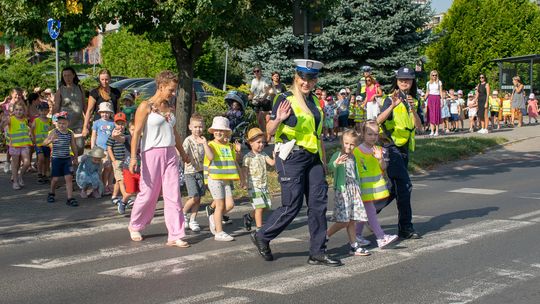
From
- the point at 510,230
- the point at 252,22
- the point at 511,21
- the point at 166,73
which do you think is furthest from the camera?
the point at 511,21

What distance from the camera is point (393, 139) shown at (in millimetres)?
9148

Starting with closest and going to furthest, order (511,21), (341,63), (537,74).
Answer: (341,63) → (537,74) → (511,21)

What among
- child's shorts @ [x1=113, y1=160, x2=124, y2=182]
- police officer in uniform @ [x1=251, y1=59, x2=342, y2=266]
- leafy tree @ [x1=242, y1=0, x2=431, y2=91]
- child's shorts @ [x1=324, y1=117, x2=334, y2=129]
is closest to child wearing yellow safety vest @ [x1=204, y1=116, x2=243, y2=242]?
police officer in uniform @ [x1=251, y1=59, x2=342, y2=266]

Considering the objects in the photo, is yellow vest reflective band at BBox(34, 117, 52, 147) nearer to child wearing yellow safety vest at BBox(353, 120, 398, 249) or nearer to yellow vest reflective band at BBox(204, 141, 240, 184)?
yellow vest reflective band at BBox(204, 141, 240, 184)

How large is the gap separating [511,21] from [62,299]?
38.7 metres

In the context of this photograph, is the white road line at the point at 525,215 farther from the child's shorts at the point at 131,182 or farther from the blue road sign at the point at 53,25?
the blue road sign at the point at 53,25

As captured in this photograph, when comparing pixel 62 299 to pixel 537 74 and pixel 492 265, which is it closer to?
pixel 492 265

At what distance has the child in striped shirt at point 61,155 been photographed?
12.0 meters

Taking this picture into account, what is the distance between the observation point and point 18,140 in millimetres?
13641

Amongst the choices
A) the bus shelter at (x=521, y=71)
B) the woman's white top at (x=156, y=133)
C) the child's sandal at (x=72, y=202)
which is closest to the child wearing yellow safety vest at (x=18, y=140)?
the child's sandal at (x=72, y=202)

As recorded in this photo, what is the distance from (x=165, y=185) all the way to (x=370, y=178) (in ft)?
7.20

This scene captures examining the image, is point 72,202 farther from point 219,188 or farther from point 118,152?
point 219,188

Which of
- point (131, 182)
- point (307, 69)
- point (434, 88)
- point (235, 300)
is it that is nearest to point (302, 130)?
point (307, 69)

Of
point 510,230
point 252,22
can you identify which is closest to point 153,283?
point 510,230
